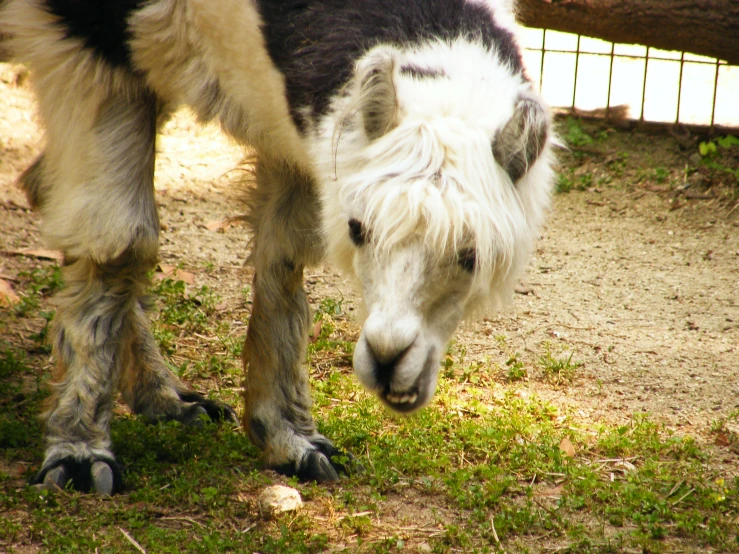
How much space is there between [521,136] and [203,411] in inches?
91.0

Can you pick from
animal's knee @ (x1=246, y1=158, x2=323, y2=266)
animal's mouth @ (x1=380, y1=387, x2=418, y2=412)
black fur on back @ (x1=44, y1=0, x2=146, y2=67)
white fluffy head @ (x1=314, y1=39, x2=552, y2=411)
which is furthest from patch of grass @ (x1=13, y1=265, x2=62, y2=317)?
animal's mouth @ (x1=380, y1=387, x2=418, y2=412)

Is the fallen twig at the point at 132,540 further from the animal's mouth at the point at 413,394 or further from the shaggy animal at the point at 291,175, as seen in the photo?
the animal's mouth at the point at 413,394

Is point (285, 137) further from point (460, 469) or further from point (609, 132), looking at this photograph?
point (609, 132)

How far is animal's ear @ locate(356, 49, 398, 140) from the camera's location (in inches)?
106

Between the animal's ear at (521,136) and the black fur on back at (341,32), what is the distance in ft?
1.19

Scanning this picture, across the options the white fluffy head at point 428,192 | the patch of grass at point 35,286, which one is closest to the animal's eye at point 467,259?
the white fluffy head at point 428,192

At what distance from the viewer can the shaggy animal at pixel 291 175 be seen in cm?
264

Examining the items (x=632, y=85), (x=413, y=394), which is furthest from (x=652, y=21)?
(x=413, y=394)

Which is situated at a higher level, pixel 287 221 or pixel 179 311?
pixel 287 221

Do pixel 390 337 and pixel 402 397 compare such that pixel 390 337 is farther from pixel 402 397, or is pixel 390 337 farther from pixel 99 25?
pixel 99 25

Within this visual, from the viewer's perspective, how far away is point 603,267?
616 cm

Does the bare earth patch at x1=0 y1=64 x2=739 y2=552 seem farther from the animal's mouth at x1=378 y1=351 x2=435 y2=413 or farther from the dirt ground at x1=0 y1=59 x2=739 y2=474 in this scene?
the animal's mouth at x1=378 y1=351 x2=435 y2=413

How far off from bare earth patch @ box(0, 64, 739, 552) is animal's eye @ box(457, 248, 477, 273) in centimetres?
120

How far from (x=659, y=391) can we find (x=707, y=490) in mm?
1069
